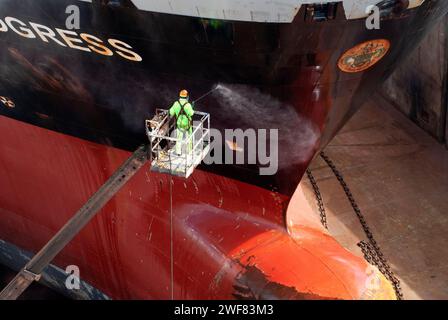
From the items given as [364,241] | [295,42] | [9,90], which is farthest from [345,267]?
[9,90]

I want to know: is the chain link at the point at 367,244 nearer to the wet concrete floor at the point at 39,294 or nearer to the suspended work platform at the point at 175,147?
the suspended work platform at the point at 175,147

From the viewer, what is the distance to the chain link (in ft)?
27.6

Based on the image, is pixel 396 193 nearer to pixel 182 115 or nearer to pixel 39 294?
pixel 182 115

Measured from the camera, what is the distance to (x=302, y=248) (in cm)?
711

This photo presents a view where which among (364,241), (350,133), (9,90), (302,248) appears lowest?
(302,248)

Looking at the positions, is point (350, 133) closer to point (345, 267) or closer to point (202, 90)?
point (345, 267)

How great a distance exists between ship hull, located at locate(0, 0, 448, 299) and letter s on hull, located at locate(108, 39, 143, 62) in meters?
0.02

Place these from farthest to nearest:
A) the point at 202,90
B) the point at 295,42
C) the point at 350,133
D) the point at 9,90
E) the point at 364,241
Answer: the point at 350,133
the point at 364,241
the point at 9,90
the point at 202,90
the point at 295,42

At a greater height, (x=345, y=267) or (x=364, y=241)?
(x=364, y=241)

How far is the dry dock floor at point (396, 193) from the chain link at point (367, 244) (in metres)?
0.08

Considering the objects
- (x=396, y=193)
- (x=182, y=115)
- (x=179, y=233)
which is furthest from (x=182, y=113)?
(x=396, y=193)

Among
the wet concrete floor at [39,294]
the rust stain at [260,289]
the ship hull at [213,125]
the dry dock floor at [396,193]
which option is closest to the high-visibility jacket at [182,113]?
the ship hull at [213,125]

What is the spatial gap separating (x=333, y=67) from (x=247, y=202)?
197 cm
